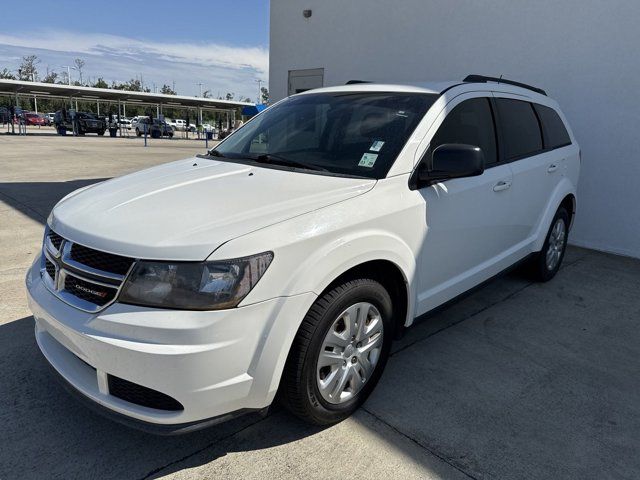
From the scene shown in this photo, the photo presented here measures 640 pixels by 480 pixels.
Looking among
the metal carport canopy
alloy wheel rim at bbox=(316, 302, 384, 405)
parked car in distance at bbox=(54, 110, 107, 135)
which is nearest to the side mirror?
alloy wheel rim at bbox=(316, 302, 384, 405)

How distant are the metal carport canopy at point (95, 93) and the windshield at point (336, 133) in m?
36.2

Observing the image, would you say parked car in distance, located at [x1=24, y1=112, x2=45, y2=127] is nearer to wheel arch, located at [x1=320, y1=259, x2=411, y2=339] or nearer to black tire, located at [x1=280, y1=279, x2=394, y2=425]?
wheel arch, located at [x1=320, y1=259, x2=411, y2=339]

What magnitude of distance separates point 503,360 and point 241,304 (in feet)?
7.21

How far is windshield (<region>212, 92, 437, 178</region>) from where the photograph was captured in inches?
109

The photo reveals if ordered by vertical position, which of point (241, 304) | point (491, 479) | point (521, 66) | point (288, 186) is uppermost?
point (521, 66)

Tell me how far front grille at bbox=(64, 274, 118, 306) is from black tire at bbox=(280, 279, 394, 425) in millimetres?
819

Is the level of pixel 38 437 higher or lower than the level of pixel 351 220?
lower

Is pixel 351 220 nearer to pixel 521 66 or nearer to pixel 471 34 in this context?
pixel 521 66

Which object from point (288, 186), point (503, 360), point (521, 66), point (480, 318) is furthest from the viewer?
point (521, 66)

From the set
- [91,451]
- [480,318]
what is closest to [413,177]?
[480,318]

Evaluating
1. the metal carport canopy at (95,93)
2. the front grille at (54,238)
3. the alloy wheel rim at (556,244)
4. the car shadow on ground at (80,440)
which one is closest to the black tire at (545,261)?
the alloy wheel rim at (556,244)

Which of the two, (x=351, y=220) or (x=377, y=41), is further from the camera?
(x=377, y=41)

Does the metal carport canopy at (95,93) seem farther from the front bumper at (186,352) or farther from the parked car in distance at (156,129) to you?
Answer: the front bumper at (186,352)

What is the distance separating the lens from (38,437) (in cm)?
231
